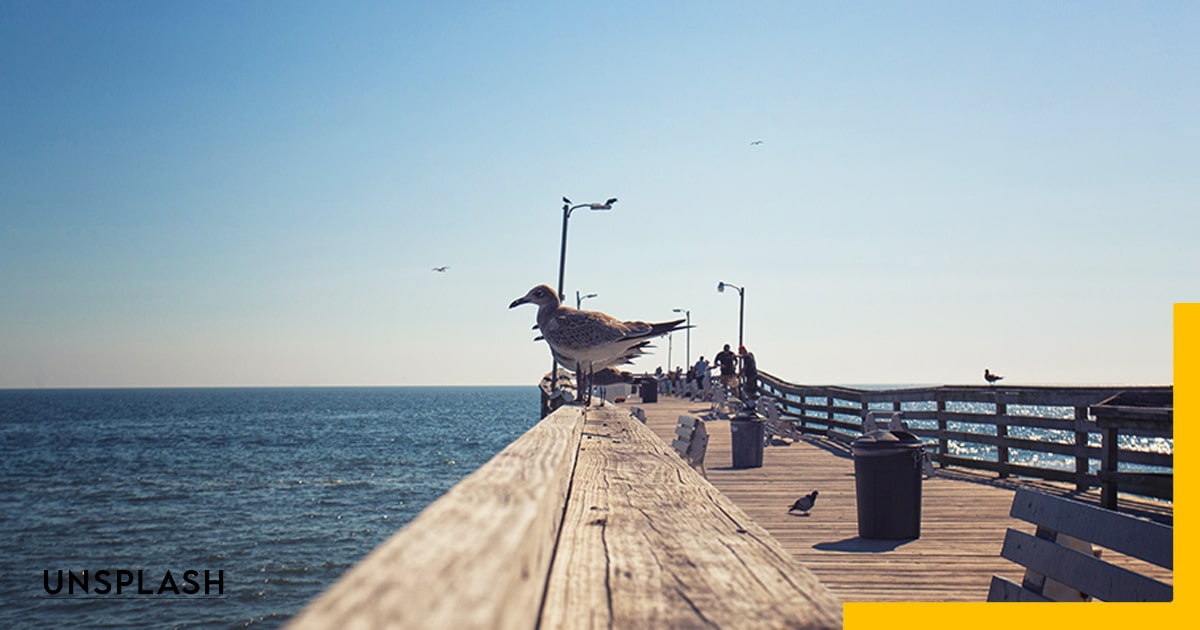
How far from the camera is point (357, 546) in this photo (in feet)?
77.4

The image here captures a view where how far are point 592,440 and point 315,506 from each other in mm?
28698

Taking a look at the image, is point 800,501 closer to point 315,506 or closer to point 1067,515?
point 1067,515

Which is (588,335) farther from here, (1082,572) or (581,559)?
(581,559)

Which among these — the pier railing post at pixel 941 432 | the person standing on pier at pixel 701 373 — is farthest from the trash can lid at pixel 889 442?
the person standing on pier at pixel 701 373

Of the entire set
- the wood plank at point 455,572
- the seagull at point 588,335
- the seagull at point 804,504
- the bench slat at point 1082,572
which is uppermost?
the seagull at point 588,335

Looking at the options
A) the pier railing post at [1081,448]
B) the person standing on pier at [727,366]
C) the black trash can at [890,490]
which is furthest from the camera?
the person standing on pier at [727,366]

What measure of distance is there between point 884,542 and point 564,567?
6460 millimetres

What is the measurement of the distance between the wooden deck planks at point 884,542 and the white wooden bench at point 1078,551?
79.0 inches

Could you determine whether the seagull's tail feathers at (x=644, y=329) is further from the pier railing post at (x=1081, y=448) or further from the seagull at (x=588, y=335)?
the pier railing post at (x=1081, y=448)

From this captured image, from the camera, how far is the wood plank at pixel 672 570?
1448mm

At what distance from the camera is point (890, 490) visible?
779 centimetres

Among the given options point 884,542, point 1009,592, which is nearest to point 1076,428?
point 884,542

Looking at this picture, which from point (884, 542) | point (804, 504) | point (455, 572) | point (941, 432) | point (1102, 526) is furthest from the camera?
point (941, 432)

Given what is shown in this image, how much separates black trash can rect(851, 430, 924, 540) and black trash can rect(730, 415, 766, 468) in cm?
537
